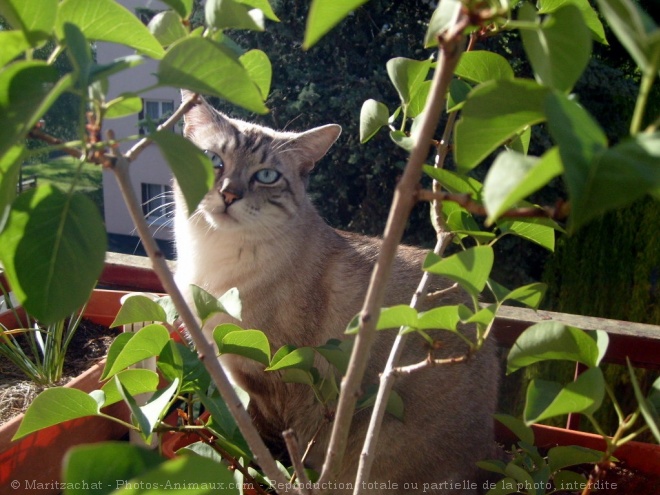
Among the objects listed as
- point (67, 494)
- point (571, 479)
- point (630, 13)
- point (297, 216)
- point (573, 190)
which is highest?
point (630, 13)

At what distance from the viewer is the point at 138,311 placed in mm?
887

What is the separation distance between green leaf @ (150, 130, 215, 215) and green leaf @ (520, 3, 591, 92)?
292mm

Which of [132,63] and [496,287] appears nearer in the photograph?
[132,63]

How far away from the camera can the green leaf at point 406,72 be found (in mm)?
883

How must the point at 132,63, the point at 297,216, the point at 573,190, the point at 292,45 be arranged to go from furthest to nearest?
the point at 292,45, the point at 297,216, the point at 132,63, the point at 573,190

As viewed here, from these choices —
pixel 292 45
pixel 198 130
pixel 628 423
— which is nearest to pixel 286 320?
pixel 198 130

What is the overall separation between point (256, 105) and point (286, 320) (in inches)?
50.0

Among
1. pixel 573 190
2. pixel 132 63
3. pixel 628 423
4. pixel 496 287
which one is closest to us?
pixel 573 190

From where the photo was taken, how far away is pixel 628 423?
0.71 m

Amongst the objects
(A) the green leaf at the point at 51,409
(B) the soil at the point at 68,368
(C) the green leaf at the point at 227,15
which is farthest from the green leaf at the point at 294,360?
(B) the soil at the point at 68,368

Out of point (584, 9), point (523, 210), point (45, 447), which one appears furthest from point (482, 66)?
point (45, 447)

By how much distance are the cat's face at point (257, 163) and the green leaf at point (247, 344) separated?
0.96 metres

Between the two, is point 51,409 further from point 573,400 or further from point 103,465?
point 573,400

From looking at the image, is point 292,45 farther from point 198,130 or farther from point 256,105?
point 256,105
